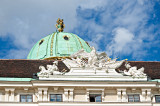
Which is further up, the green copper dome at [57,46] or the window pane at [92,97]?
the green copper dome at [57,46]

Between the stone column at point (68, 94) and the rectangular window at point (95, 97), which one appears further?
the rectangular window at point (95, 97)

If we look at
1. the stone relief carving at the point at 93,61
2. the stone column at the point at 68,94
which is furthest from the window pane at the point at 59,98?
the stone relief carving at the point at 93,61

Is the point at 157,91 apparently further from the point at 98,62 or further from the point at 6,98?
the point at 6,98

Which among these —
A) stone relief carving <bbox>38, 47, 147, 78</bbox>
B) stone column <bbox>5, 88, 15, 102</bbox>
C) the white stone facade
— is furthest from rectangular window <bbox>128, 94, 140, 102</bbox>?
stone column <bbox>5, 88, 15, 102</bbox>

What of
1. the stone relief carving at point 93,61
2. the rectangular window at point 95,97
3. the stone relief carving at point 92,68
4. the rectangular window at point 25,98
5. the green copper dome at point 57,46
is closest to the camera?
the rectangular window at point 25,98

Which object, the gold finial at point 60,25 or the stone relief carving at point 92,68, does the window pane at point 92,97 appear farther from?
the gold finial at point 60,25

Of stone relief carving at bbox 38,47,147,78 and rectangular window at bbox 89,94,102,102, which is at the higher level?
stone relief carving at bbox 38,47,147,78

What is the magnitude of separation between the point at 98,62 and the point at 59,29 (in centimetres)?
2077

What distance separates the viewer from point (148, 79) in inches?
1438

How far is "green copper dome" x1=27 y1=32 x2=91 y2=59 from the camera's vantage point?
52.5 m

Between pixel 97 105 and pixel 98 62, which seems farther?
pixel 98 62

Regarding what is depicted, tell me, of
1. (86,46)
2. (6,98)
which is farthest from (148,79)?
(86,46)

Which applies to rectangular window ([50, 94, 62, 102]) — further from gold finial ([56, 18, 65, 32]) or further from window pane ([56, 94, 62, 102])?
gold finial ([56, 18, 65, 32])

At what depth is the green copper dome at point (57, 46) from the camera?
52469 millimetres
